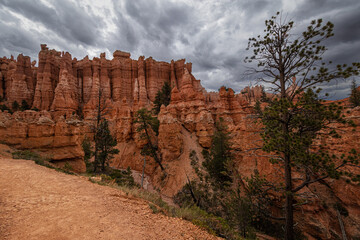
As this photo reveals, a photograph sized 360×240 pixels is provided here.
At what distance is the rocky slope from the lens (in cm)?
677

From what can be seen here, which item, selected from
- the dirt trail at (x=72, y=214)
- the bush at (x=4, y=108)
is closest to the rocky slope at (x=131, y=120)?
the bush at (x=4, y=108)

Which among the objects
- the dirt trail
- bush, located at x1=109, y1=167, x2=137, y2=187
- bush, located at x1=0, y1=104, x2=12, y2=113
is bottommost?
bush, located at x1=109, y1=167, x2=137, y2=187

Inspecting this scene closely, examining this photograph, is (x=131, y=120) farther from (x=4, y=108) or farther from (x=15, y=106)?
(x=4, y=108)

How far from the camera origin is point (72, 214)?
325 centimetres

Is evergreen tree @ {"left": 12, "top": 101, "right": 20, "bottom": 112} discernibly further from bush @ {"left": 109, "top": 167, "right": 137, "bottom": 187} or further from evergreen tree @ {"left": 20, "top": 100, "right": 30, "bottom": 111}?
bush @ {"left": 109, "top": 167, "right": 137, "bottom": 187}

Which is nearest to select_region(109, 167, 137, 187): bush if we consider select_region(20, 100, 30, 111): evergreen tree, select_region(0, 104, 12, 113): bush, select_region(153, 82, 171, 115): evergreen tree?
select_region(153, 82, 171, 115): evergreen tree

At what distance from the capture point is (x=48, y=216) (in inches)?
121

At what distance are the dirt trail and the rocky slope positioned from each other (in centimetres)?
393

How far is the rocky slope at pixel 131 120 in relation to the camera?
677 centimetres

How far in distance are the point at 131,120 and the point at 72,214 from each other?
21.2 m

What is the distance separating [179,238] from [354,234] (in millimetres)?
8115

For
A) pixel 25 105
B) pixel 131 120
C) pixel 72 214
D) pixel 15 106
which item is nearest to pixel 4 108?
pixel 15 106

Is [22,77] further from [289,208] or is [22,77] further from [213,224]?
[289,208]

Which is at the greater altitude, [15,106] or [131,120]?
[15,106]
